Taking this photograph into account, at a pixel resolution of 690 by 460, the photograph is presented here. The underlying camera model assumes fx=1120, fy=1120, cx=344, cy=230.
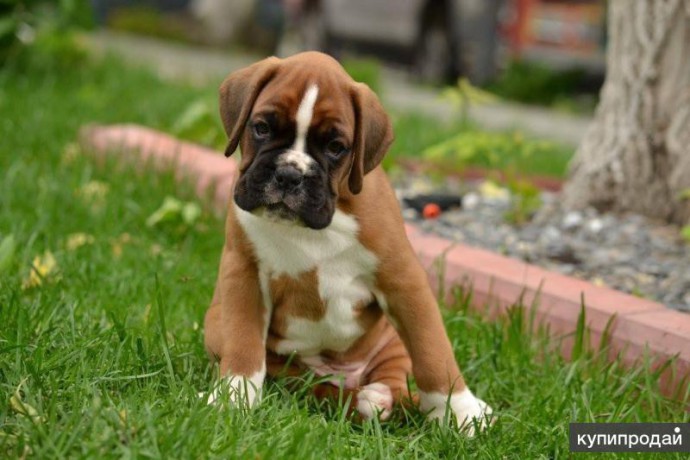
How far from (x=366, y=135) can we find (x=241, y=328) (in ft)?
2.18

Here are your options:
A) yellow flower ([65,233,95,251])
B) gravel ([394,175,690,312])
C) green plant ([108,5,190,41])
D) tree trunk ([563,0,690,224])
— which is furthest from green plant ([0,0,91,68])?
green plant ([108,5,190,41])

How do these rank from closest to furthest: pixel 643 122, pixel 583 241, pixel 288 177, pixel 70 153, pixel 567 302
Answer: pixel 288 177 → pixel 567 302 → pixel 583 241 → pixel 643 122 → pixel 70 153

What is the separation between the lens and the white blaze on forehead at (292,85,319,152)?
3.01 metres

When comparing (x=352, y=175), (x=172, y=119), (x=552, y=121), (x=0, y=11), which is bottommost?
(x=552, y=121)

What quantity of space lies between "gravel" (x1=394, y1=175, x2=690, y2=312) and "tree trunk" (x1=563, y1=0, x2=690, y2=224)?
10cm

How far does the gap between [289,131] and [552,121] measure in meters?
8.25

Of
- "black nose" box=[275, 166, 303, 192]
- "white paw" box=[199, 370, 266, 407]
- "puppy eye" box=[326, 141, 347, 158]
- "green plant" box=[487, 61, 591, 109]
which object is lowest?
"green plant" box=[487, 61, 591, 109]

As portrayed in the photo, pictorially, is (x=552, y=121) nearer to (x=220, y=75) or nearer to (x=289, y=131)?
(x=220, y=75)

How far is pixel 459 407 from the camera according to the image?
3.34 meters

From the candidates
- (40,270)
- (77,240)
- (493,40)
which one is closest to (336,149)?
(40,270)

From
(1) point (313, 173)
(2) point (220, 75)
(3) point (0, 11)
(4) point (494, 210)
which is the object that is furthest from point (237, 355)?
(2) point (220, 75)

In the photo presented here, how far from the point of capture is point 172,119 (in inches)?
301

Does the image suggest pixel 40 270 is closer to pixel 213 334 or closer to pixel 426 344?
pixel 213 334

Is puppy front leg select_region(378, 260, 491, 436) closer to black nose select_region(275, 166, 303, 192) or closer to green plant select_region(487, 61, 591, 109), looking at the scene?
black nose select_region(275, 166, 303, 192)
